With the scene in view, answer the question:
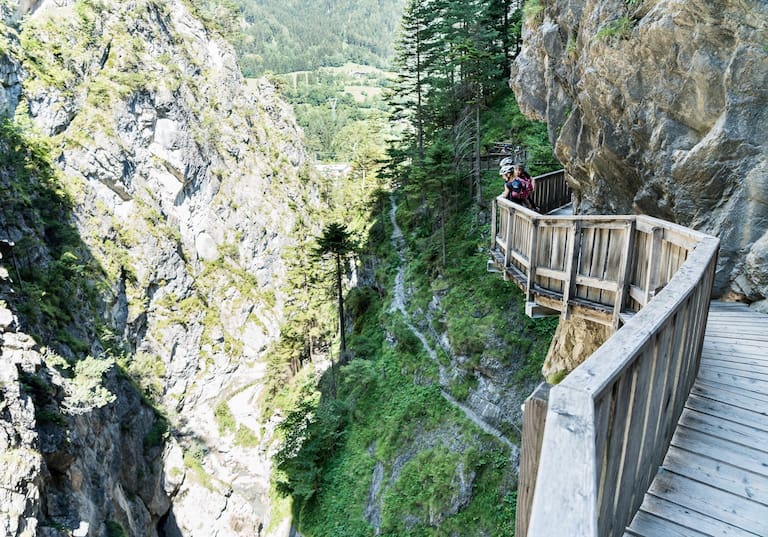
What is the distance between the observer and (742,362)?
4.04 m

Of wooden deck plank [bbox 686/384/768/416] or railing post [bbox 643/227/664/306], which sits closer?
wooden deck plank [bbox 686/384/768/416]

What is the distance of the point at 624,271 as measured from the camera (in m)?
5.29

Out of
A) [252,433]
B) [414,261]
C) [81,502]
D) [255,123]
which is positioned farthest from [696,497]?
[255,123]

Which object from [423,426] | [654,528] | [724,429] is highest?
[654,528]

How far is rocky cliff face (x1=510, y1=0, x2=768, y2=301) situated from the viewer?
233 inches

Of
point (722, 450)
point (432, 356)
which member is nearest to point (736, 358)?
point (722, 450)

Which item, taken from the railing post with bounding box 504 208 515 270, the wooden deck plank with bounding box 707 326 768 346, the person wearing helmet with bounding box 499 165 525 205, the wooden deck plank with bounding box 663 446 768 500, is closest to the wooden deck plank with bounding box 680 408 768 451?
the wooden deck plank with bounding box 663 446 768 500

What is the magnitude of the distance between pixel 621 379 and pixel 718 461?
1.77 meters

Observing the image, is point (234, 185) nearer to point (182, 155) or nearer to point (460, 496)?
point (182, 155)

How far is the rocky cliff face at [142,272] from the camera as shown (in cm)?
1570

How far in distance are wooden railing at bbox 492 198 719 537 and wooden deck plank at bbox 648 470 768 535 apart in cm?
13

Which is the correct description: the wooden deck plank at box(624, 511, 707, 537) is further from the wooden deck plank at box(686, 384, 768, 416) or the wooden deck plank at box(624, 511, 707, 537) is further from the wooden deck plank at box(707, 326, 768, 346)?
the wooden deck plank at box(707, 326, 768, 346)

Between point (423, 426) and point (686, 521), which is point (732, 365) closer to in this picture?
point (686, 521)

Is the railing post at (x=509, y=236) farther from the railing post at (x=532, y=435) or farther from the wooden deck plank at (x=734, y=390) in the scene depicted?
the railing post at (x=532, y=435)
